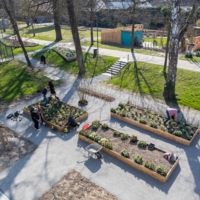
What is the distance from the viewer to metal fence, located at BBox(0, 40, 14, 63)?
25.4 meters

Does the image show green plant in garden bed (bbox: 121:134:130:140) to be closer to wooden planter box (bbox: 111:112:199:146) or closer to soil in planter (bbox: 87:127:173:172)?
soil in planter (bbox: 87:127:173:172)

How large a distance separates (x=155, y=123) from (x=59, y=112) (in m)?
5.80

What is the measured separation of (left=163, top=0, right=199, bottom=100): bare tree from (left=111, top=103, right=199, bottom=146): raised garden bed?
2.82 metres

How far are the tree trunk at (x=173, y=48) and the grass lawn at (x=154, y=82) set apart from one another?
0.64 metres

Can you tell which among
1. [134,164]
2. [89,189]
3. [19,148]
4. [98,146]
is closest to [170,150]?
[134,164]

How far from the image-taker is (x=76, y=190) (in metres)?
8.48

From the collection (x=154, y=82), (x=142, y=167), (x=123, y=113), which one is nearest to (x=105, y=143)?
(x=142, y=167)

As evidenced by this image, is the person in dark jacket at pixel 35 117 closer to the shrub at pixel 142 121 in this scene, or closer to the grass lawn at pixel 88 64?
the shrub at pixel 142 121

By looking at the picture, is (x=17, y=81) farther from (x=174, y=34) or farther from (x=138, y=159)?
(x=138, y=159)

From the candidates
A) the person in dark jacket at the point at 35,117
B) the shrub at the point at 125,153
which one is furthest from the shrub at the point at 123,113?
the person in dark jacket at the point at 35,117

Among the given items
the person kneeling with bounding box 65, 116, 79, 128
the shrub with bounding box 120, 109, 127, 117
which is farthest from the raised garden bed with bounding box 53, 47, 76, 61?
the person kneeling with bounding box 65, 116, 79, 128

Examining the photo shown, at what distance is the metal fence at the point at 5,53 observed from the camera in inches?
998

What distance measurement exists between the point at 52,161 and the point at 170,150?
220 inches

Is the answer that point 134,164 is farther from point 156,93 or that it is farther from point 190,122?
point 156,93
